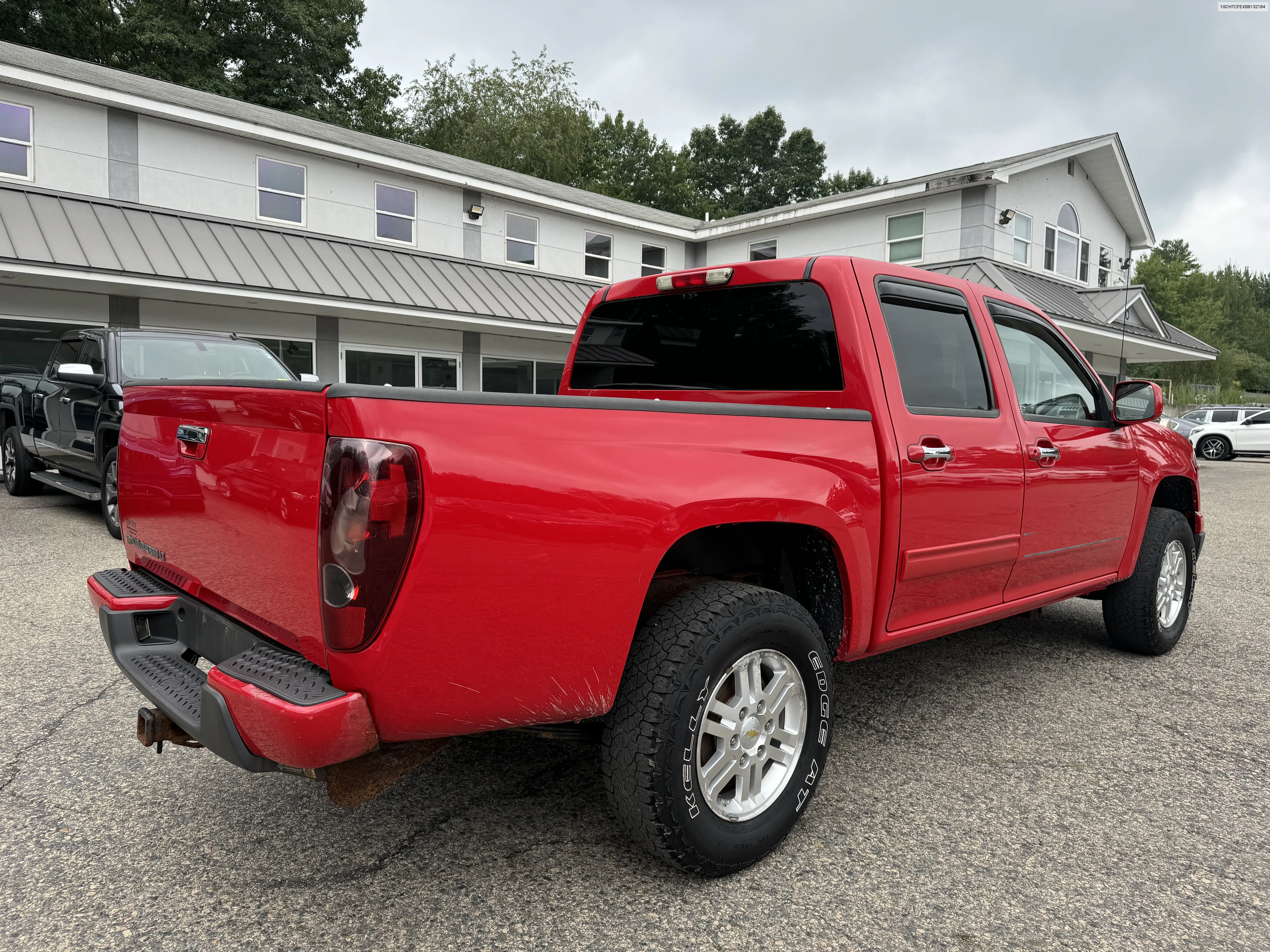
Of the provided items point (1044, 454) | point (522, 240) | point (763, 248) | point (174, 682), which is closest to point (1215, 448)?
point (763, 248)

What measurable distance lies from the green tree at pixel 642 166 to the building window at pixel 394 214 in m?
29.1

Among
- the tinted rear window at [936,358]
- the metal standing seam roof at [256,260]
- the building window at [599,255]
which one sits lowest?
the tinted rear window at [936,358]

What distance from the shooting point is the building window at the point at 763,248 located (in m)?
22.6

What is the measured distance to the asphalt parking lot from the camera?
7.35ft

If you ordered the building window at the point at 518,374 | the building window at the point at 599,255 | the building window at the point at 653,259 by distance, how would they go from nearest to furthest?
the building window at the point at 518,374
the building window at the point at 599,255
the building window at the point at 653,259

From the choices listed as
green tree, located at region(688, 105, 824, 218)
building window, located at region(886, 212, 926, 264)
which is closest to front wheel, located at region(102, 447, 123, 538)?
building window, located at region(886, 212, 926, 264)

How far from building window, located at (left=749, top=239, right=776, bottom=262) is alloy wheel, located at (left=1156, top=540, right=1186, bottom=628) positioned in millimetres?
18600

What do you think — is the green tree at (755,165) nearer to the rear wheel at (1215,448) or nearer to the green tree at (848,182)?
the green tree at (848,182)

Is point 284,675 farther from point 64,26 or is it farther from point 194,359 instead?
point 64,26

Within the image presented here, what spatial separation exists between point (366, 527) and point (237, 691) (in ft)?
1.67

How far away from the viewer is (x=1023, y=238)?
2050 centimetres

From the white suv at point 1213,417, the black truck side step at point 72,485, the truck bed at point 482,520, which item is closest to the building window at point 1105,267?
the white suv at point 1213,417

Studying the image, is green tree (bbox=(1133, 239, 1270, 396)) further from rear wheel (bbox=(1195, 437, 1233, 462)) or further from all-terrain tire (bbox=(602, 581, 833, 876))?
all-terrain tire (bbox=(602, 581, 833, 876))

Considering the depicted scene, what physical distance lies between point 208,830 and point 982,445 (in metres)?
3.06
